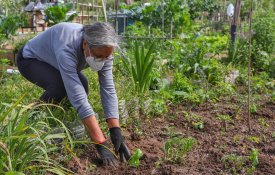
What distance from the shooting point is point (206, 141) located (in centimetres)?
413

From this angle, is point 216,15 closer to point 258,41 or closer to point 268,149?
point 258,41

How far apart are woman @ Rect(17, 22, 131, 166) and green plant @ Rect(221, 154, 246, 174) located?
0.79 m

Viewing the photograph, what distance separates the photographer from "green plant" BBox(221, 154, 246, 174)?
11.1 ft

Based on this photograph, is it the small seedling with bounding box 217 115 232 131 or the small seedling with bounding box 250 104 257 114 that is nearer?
the small seedling with bounding box 217 115 232 131

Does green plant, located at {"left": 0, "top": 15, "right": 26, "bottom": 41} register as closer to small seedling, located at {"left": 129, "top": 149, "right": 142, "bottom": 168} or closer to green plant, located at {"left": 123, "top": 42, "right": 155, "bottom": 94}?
green plant, located at {"left": 123, "top": 42, "right": 155, "bottom": 94}

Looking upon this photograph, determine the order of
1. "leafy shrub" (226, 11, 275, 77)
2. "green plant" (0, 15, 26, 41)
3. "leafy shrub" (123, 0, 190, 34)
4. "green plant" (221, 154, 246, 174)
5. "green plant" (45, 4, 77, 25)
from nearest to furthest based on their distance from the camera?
"green plant" (221, 154, 246, 174) < "leafy shrub" (226, 11, 275, 77) < "green plant" (0, 15, 26, 41) < "green plant" (45, 4, 77, 25) < "leafy shrub" (123, 0, 190, 34)

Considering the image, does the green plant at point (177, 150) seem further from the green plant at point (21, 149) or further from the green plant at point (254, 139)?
the green plant at point (21, 149)

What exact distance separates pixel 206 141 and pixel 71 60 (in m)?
1.58

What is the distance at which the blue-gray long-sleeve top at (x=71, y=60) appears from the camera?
128 inches

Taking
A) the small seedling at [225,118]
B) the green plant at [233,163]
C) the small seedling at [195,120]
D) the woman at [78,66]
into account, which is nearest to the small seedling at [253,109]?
the small seedling at [225,118]

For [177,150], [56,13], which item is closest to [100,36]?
[177,150]

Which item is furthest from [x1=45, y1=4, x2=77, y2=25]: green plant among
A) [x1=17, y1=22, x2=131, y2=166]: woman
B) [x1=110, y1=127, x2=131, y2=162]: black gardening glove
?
[x1=110, y1=127, x2=131, y2=162]: black gardening glove

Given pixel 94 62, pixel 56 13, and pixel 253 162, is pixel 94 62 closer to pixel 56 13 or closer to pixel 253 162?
pixel 253 162

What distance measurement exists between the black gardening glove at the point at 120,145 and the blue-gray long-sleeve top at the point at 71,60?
0.14 m
